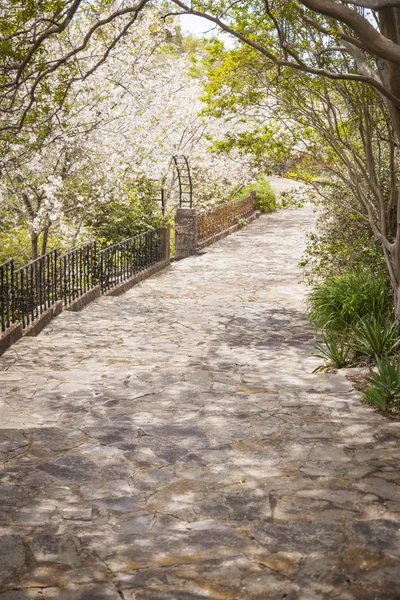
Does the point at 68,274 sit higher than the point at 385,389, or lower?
higher

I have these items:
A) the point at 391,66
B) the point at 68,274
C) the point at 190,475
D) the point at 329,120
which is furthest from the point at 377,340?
the point at 68,274

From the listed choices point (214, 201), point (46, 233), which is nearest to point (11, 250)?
point (46, 233)

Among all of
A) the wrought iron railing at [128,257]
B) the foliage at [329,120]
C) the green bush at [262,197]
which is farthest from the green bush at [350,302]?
the green bush at [262,197]

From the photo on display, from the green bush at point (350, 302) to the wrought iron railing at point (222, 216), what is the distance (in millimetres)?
11035

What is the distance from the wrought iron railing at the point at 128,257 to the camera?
A: 50.5 feet

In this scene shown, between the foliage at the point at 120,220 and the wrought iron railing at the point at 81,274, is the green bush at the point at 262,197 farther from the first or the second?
the wrought iron railing at the point at 81,274

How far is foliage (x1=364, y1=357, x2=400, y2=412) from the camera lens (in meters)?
7.18

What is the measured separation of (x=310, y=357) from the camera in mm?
9742

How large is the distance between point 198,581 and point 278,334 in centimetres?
768

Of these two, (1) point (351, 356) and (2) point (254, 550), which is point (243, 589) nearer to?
(2) point (254, 550)

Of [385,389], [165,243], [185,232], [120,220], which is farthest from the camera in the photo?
[185,232]

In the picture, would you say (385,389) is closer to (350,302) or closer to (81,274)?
(350,302)

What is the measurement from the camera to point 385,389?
7352mm

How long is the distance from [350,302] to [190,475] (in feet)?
19.4
